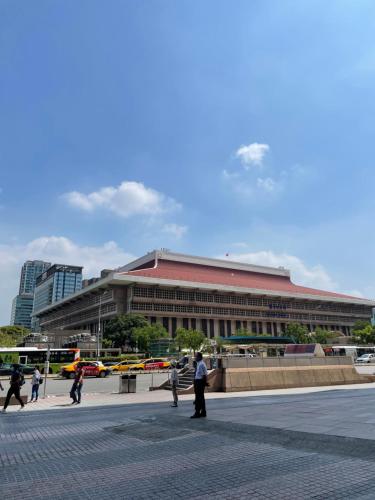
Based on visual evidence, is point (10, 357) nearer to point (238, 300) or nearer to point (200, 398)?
point (200, 398)

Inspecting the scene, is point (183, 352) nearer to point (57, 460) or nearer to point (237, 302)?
point (237, 302)

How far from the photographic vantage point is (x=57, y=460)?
6.18m

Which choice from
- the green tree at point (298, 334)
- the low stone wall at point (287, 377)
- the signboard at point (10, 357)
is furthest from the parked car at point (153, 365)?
the green tree at point (298, 334)

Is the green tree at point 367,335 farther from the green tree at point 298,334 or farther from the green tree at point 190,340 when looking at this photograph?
the green tree at point 190,340

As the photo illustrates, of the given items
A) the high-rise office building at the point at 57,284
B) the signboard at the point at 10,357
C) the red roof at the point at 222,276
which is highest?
the high-rise office building at the point at 57,284

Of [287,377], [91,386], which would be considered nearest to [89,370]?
[91,386]

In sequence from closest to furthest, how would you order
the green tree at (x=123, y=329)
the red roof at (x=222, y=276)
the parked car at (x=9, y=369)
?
1. the parked car at (x=9, y=369)
2. the green tree at (x=123, y=329)
3. the red roof at (x=222, y=276)

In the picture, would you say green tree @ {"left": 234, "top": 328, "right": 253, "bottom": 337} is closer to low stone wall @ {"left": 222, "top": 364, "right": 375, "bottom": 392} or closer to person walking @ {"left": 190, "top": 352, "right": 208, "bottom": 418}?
low stone wall @ {"left": 222, "top": 364, "right": 375, "bottom": 392}

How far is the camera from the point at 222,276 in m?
97.1

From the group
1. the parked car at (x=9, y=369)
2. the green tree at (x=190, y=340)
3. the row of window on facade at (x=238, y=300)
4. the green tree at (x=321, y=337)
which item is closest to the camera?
the parked car at (x=9, y=369)

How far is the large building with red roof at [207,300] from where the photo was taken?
80438 millimetres

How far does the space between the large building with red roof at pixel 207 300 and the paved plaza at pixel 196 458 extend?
2702 inches

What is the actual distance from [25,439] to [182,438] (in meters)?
3.34

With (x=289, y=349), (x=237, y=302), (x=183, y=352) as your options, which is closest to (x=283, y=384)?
(x=289, y=349)
